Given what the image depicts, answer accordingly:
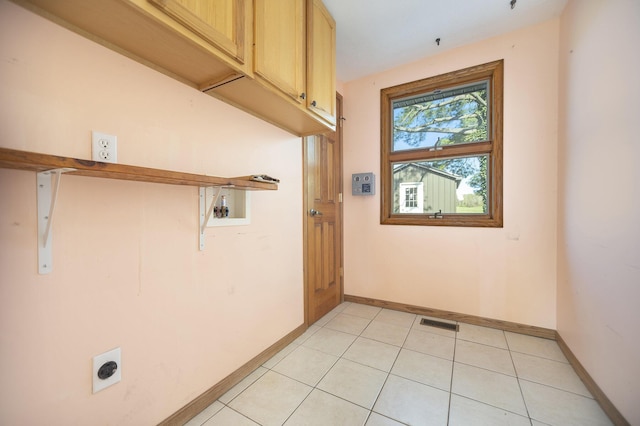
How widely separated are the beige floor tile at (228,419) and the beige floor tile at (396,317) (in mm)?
1550

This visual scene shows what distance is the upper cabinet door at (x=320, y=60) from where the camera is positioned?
Result: 168 centimetres

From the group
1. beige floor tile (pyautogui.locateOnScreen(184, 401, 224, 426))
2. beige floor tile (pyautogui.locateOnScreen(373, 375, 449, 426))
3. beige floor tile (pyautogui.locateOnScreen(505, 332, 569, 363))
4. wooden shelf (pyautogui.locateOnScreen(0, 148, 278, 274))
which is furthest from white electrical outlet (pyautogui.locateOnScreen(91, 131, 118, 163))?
beige floor tile (pyautogui.locateOnScreen(505, 332, 569, 363))

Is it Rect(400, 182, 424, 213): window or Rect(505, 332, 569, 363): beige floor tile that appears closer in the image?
Rect(505, 332, 569, 363): beige floor tile

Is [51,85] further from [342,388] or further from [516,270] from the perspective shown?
[516,270]

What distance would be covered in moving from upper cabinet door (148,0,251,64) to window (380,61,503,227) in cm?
196

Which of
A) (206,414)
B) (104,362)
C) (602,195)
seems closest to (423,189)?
(602,195)

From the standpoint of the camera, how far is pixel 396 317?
8.37 feet

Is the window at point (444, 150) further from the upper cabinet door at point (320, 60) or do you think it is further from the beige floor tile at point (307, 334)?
the beige floor tile at point (307, 334)

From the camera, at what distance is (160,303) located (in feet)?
3.89

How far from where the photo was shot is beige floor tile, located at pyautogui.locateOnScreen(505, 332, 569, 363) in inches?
73.2

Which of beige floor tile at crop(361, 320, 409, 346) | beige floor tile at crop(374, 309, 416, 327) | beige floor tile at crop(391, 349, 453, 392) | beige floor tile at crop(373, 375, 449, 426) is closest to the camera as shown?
beige floor tile at crop(373, 375, 449, 426)

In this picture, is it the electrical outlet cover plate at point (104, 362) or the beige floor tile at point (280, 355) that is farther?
the beige floor tile at point (280, 355)

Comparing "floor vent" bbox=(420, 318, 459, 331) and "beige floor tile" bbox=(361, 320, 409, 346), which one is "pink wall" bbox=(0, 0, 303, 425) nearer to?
"beige floor tile" bbox=(361, 320, 409, 346)

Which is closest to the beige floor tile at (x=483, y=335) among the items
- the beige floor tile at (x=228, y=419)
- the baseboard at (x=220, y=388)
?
the baseboard at (x=220, y=388)
